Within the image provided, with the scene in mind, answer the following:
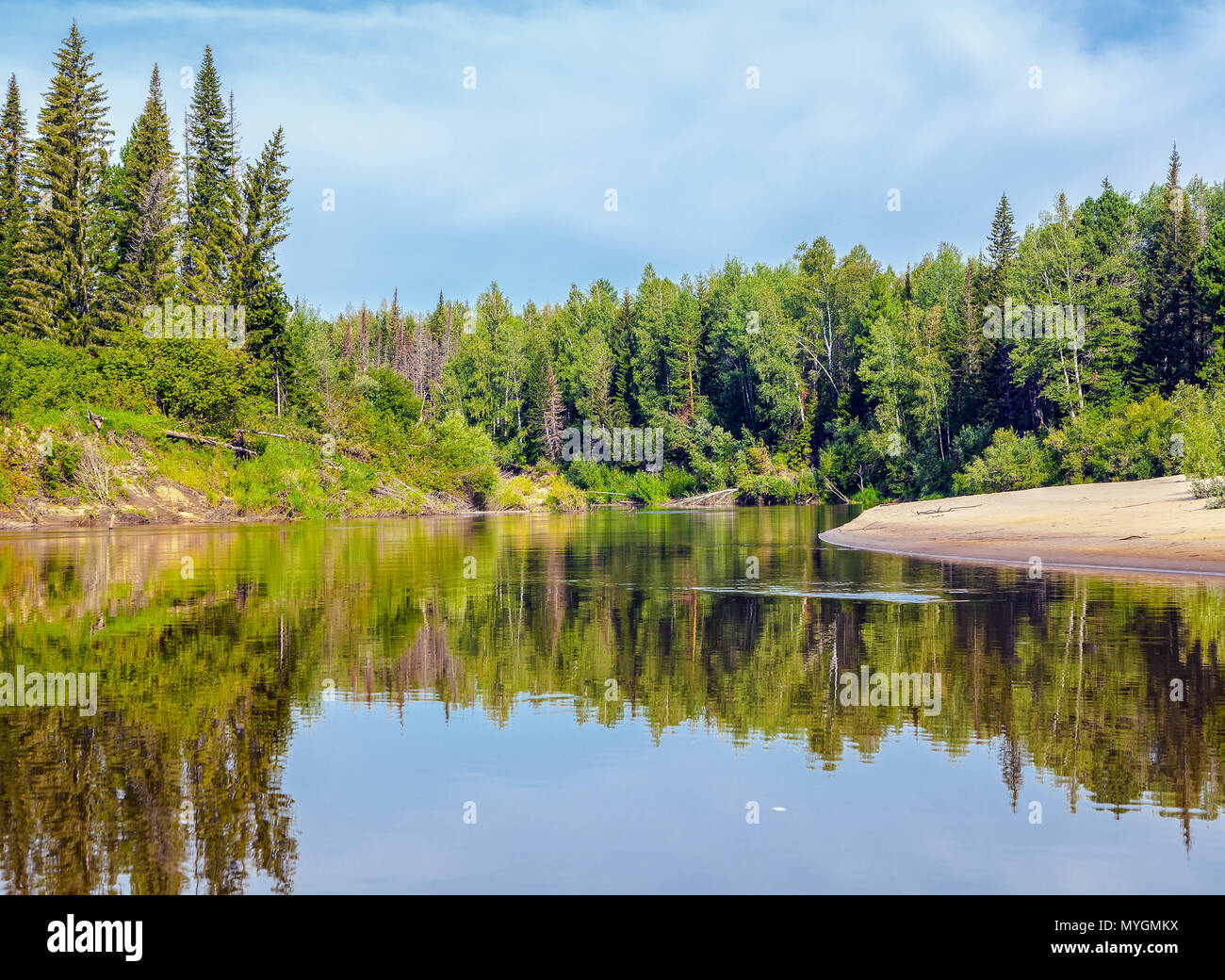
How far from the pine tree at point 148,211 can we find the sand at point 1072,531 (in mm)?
49653

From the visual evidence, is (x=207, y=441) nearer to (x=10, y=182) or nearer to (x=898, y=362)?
(x=10, y=182)

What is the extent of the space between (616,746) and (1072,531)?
24.8 metres

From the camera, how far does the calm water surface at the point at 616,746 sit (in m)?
6.63

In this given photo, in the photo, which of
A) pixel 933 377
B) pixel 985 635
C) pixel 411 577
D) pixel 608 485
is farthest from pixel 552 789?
pixel 608 485

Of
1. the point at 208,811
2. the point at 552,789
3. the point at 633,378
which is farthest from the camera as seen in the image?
the point at 633,378

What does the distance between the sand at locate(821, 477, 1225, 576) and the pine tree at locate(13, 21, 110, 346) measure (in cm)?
4890

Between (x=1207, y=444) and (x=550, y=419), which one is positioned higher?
(x=550, y=419)

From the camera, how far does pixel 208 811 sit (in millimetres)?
7523

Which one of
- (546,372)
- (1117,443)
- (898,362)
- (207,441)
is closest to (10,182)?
(207,441)

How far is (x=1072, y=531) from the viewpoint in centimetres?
3042

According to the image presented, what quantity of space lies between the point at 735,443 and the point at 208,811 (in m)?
93.9

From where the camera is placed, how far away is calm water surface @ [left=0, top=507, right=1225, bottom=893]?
6633 mm

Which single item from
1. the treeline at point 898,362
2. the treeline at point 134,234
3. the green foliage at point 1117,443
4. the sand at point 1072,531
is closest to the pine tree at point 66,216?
the treeline at point 134,234

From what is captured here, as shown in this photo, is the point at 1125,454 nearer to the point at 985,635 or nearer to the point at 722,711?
the point at 985,635
